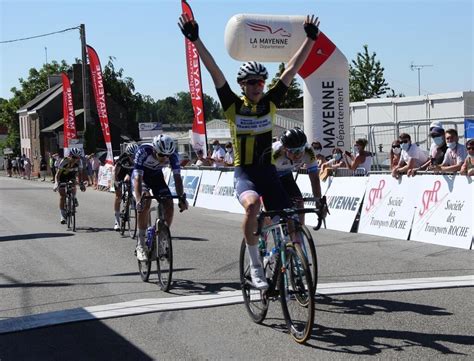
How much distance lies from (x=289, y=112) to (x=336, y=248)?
146 feet

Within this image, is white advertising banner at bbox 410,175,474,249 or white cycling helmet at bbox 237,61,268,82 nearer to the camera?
white cycling helmet at bbox 237,61,268,82

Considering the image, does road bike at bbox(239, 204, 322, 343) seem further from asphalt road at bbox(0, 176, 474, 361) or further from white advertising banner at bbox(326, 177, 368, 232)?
white advertising banner at bbox(326, 177, 368, 232)

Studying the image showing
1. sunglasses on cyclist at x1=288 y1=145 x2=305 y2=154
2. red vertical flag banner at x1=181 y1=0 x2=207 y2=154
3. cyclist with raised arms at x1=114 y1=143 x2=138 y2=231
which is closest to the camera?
sunglasses on cyclist at x1=288 y1=145 x2=305 y2=154

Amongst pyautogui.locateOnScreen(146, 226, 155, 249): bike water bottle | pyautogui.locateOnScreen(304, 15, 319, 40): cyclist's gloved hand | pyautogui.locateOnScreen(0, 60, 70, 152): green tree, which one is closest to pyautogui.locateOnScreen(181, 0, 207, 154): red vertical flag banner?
pyautogui.locateOnScreen(146, 226, 155, 249): bike water bottle

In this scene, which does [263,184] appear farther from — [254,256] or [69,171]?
[69,171]

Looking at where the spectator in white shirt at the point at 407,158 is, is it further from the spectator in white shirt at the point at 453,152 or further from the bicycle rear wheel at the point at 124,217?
the bicycle rear wheel at the point at 124,217

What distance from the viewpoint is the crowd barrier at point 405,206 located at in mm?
11664

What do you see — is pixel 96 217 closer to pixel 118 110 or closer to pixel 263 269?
pixel 263 269

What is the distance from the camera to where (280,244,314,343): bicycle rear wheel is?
228 inches

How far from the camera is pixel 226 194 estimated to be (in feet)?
67.5

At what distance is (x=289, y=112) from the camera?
55.7 meters

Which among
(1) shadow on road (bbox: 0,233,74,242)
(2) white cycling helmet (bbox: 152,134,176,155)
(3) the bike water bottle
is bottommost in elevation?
(1) shadow on road (bbox: 0,233,74,242)

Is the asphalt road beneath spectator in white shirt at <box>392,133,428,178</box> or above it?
beneath

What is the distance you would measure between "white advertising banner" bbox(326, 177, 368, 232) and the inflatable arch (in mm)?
3562
